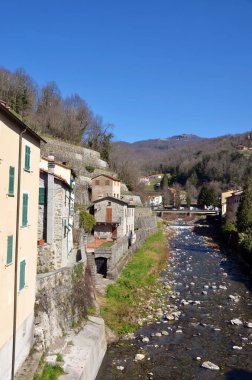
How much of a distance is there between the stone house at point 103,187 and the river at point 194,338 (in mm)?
18600

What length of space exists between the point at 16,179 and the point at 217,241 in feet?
196

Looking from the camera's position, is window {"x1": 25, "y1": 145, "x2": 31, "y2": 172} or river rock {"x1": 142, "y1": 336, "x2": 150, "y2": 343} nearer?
window {"x1": 25, "y1": 145, "x2": 31, "y2": 172}

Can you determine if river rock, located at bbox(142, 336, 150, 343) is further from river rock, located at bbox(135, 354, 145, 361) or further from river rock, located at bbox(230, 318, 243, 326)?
river rock, located at bbox(230, 318, 243, 326)

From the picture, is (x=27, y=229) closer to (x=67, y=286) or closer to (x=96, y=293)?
(x=67, y=286)

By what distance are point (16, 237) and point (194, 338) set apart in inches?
546

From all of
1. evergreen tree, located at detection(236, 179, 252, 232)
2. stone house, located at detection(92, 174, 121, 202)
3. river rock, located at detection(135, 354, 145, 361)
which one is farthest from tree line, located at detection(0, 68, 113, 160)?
river rock, located at detection(135, 354, 145, 361)

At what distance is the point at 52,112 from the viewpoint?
75.7 metres

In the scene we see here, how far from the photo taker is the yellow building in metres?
13.2

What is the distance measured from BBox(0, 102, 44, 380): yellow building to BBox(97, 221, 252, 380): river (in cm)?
559

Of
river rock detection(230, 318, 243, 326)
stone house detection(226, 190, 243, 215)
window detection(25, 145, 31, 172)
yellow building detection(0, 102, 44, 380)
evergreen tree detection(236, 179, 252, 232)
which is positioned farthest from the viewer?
stone house detection(226, 190, 243, 215)

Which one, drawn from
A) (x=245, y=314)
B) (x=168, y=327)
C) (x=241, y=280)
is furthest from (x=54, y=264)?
(x=241, y=280)

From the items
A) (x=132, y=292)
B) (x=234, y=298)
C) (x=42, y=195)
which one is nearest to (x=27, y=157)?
(x=42, y=195)

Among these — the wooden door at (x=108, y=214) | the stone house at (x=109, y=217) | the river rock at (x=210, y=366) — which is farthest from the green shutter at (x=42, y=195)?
the wooden door at (x=108, y=214)

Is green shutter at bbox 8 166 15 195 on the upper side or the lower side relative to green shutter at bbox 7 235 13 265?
upper
